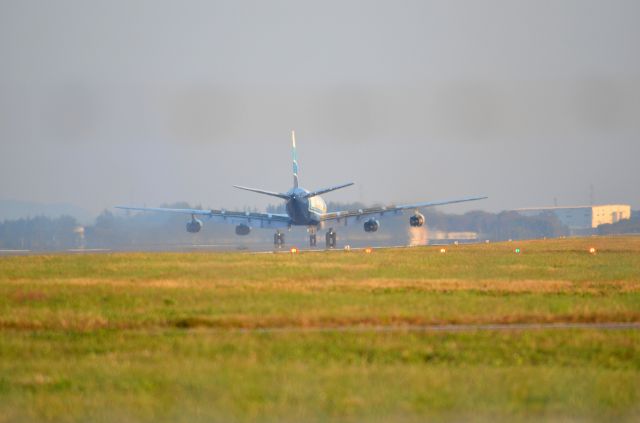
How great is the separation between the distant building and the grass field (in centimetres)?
13408

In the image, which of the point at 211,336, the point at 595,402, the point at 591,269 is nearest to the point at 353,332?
the point at 211,336

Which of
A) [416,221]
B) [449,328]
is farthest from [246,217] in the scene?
[449,328]

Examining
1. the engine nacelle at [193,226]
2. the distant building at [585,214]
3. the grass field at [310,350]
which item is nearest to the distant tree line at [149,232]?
the engine nacelle at [193,226]

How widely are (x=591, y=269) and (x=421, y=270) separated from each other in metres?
8.43

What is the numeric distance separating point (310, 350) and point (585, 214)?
16048cm

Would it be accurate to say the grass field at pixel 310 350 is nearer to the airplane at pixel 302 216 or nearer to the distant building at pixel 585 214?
the airplane at pixel 302 216

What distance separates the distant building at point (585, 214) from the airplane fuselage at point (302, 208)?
8608cm

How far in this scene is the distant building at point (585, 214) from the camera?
6752 inches

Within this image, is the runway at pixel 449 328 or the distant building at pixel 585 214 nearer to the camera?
the runway at pixel 449 328

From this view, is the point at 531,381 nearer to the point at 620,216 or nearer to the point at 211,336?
the point at 211,336

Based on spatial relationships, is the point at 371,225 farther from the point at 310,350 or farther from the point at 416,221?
the point at 310,350

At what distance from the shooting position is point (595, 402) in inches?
614

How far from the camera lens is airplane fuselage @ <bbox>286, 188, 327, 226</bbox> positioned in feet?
273

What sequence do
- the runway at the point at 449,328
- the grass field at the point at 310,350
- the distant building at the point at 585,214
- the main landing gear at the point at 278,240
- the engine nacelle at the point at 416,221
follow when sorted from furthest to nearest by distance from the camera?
the distant building at the point at 585,214, the engine nacelle at the point at 416,221, the main landing gear at the point at 278,240, the runway at the point at 449,328, the grass field at the point at 310,350
